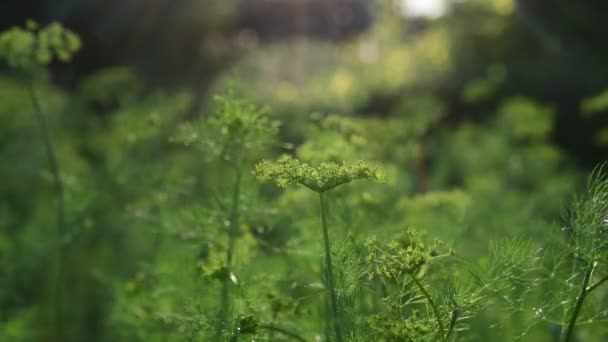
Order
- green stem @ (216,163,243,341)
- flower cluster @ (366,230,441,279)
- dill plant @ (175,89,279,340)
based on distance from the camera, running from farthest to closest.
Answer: dill plant @ (175,89,279,340) → green stem @ (216,163,243,341) → flower cluster @ (366,230,441,279)

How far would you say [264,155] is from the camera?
229 centimetres

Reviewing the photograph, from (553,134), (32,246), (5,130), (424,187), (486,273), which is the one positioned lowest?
(486,273)

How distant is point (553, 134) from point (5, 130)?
2972 millimetres

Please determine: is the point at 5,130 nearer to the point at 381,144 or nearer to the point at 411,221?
the point at 381,144

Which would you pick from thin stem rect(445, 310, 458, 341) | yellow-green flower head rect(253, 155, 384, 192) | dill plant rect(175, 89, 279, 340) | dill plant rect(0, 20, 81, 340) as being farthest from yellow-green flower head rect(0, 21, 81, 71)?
thin stem rect(445, 310, 458, 341)

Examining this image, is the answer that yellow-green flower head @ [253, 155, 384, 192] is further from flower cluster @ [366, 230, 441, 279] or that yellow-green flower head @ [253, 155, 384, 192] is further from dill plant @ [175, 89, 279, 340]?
dill plant @ [175, 89, 279, 340]

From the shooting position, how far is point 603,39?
327 cm

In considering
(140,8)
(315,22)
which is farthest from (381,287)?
(315,22)

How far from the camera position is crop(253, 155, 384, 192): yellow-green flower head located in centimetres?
69


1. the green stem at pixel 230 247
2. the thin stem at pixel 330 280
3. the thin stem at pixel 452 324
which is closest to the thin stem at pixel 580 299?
the thin stem at pixel 452 324

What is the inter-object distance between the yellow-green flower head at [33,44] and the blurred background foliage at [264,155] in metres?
0.10

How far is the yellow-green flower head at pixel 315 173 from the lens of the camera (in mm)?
689

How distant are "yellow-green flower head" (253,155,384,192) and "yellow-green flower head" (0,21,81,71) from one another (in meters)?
0.80

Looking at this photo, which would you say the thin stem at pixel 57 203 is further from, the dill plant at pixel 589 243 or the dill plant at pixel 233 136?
the dill plant at pixel 589 243
